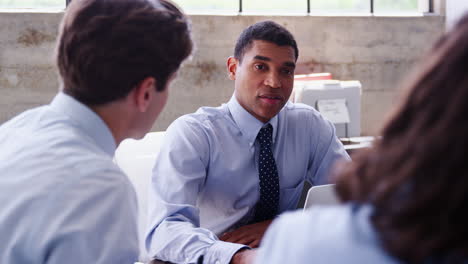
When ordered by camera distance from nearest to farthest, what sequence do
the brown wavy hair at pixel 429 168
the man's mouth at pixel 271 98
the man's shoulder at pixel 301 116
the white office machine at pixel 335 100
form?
the brown wavy hair at pixel 429 168 < the man's mouth at pixel 271 98 < the man's shoulder at pixel 301 116 < the white office machine at pixel 335 100

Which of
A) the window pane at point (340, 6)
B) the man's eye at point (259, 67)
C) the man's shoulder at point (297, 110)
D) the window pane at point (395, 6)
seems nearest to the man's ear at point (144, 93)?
the man's eye at point (259, 67)

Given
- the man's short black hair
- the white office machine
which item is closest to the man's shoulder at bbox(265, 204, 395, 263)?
the man's short black hair

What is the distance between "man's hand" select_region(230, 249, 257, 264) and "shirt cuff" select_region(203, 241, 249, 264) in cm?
1

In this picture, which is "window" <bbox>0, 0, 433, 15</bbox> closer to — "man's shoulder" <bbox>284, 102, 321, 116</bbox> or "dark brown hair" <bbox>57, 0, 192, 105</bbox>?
"man's shoulder" <bbox>284, 102, 321, 116</bbox>

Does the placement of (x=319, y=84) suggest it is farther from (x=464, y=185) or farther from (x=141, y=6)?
(x=464, y=185)

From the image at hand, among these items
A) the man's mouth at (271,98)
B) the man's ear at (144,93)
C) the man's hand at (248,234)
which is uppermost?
the man's ear at (144,93)

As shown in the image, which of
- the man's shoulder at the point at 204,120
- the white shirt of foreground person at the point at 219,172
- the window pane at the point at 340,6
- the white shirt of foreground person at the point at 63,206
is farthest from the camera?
the window pane at the point at 340,6

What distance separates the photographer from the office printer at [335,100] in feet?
11.8

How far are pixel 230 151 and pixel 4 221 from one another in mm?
1163

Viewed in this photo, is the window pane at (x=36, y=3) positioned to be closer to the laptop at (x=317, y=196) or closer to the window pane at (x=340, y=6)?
the window pane at (x=340, y=6)

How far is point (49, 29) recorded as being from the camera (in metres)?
4.33

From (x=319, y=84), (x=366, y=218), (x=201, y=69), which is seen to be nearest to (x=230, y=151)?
(x=366, y=218)

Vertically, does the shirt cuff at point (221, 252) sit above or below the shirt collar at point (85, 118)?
below

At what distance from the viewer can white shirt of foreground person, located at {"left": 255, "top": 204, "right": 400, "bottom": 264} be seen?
1.82 ft
